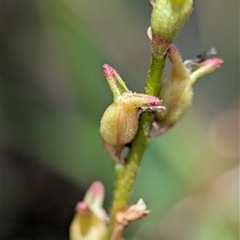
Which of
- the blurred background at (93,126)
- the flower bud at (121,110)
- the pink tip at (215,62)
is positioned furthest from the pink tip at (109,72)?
the blurred background at (93,126)

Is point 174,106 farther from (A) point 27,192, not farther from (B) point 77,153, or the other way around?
(A) point 27,192

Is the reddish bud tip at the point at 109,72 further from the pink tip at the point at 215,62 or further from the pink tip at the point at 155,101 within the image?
the pink tip at the point at 215,62

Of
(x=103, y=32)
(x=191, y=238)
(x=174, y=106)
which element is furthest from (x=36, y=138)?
(x=174, y=106)

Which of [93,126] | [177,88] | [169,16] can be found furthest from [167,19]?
[93,126]

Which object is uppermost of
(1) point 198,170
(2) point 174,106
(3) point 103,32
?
(3) point 103,32

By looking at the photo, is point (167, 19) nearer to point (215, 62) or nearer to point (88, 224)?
point (215, 62)

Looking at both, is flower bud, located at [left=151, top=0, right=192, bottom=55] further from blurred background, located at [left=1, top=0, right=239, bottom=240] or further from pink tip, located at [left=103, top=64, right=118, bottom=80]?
blurred background, located at [left=1, top=0, right=239, bottom=240]

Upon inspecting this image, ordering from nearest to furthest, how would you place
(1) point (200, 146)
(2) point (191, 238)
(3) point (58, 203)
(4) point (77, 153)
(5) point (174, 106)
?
1. (5) point (174, 106)
2. (2) point (191, 238)
3. (4) point (77, 153)
4. (1) point (200, 146)
5. (3) point (58, 203)
